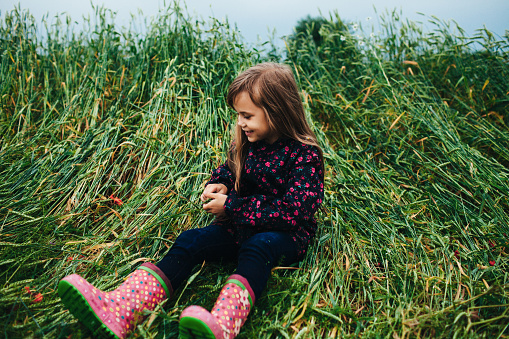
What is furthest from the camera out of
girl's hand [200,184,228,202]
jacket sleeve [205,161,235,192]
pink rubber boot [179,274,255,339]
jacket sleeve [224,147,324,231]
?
jacket sleeve [205,161,235,192]

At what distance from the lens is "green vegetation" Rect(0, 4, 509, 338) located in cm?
123

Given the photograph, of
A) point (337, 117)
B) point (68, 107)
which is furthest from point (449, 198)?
point (68, 107)

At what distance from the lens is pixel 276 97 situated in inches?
54.5

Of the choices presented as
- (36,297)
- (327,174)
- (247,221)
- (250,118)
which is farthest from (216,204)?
(327,174)

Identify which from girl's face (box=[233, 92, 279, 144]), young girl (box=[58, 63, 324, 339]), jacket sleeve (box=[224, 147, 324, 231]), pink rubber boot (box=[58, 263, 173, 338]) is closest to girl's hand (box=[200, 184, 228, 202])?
young girl (box=[58, 63, 324, 339])

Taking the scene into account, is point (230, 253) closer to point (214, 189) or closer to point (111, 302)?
point (214, 189)

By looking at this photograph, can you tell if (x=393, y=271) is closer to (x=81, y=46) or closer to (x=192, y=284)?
(x=192, y=284)

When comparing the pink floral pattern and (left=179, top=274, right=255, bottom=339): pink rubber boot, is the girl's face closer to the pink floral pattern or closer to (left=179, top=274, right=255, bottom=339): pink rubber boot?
the pink floral pattern

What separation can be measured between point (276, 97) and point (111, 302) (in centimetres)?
93

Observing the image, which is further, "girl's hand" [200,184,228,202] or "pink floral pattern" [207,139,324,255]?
"girl's hand" [200,184,228,202]

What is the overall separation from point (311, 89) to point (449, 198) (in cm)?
124

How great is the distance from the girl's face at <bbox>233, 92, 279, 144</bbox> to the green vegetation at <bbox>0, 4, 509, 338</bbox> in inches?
19.6

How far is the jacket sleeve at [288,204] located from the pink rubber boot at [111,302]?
390 millimetres

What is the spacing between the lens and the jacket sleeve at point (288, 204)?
50.8 inches
